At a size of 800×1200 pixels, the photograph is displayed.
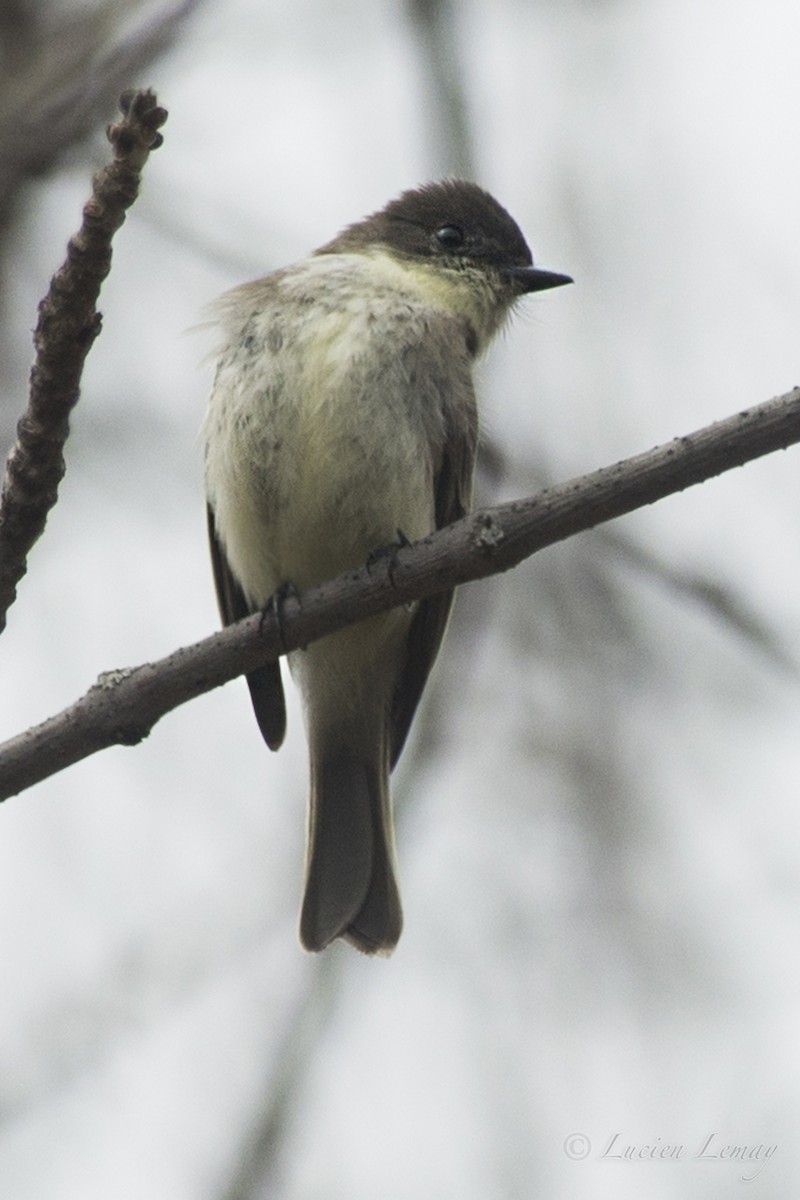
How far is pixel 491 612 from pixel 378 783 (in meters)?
0.71

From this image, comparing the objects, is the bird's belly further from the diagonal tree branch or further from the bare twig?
the bare twig

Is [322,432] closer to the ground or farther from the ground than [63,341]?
farther from the ground

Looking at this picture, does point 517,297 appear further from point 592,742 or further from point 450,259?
point 592,742

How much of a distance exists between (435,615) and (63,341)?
2173 millimetres

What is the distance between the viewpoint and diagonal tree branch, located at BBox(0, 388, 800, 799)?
2.86 meters

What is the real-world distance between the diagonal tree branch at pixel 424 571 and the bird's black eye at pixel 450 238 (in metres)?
2.24

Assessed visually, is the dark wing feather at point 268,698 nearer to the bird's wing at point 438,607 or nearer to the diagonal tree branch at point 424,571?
the bird's wing at point 438,607

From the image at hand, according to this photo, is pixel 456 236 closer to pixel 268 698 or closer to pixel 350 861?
pixel 268 698

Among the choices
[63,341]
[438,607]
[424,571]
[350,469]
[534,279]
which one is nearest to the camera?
[63,341]

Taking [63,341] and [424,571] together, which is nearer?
[63,341]

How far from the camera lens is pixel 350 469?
13.8 ft

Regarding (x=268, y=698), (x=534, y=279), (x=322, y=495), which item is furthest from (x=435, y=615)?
(x=534, y=279)

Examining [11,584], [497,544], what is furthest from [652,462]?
[11,584]

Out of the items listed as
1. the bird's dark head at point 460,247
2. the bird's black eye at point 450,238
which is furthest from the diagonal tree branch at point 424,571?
the bird's black eye at point 450,238
